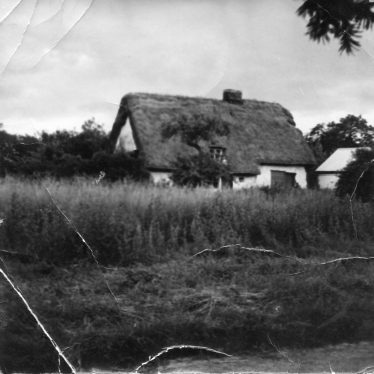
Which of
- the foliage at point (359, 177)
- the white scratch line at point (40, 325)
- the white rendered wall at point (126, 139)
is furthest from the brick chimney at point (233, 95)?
the white scratch line at point (40, 325)

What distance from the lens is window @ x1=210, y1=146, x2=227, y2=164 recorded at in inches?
97.9

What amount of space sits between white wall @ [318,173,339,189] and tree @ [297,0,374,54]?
0.56 m

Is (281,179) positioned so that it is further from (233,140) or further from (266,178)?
(233,140)

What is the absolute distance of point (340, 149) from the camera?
2.55 metres

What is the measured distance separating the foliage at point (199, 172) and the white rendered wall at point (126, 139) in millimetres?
225

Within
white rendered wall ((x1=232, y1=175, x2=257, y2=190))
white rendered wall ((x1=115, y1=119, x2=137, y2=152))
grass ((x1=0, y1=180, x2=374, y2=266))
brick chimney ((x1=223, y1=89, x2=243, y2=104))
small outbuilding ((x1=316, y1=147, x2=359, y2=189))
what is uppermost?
brick chimney ((x1=223, y1=89, x2=243, y2=104))

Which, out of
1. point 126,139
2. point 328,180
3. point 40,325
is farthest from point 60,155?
point 328,180

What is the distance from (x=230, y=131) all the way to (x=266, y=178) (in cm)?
27

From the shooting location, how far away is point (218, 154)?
249 centimetres

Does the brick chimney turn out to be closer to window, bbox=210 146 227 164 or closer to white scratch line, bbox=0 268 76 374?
window, bbox=210 146 227 164

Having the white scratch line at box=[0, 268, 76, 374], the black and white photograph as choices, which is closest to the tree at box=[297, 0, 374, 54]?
the black and white photograph

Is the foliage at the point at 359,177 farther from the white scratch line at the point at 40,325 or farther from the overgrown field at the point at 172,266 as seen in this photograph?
the white scratch line at the point at 40,325

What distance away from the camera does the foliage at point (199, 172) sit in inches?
97.9

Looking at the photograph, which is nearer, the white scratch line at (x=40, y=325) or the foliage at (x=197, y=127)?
the white scratch line at (x=40, y=325)
